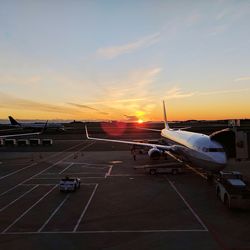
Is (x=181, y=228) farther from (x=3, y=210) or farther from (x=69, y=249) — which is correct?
(x=3, y=210)

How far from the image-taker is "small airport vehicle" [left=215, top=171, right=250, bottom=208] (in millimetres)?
24438

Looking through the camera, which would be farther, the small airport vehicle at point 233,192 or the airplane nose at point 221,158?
the airplane nose at point 221,158

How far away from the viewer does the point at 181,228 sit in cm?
2072

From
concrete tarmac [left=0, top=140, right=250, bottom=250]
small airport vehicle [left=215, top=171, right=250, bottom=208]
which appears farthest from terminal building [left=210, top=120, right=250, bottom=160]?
small airport vehicle [left=215, top=171, right=250, bottom=208]

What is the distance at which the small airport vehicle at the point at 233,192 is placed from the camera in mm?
24438

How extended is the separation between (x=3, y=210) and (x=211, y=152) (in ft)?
64.1

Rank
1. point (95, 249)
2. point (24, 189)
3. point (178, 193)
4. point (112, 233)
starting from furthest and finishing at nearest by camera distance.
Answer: point (24, 189), point (178, 193), point (112, 233), point (95, 249)

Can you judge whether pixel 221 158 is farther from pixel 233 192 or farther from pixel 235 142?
pixel 233 192

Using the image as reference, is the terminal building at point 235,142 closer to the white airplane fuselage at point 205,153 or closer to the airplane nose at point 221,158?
the white airplane fuselage at point 205,153

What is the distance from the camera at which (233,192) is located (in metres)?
24.9

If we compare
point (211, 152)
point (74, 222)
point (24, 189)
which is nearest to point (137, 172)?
point (211, 152)

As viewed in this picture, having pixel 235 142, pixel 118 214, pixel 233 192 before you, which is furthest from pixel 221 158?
pixel 118 214

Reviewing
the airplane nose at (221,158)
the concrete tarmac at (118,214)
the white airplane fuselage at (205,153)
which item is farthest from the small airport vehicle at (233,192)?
the white airplane fuselage at (205,153)

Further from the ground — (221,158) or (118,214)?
(221,158)
